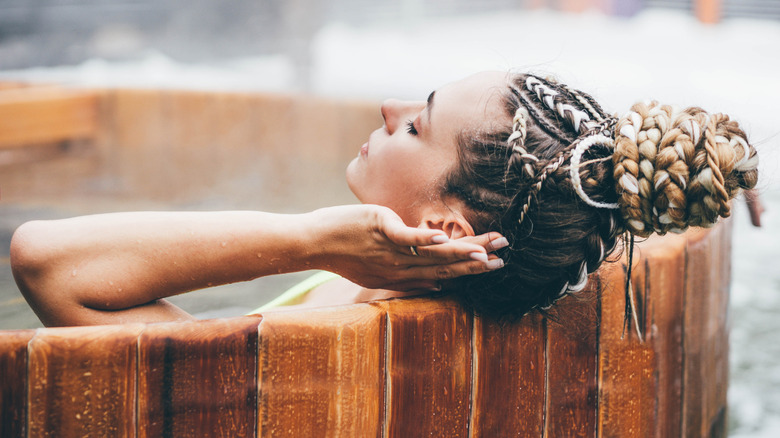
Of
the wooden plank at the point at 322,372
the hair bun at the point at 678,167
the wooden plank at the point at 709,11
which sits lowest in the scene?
the wooden plank at the point at 322,372

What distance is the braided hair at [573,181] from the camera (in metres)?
1.08

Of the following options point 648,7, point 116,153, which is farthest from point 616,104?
point 648,7

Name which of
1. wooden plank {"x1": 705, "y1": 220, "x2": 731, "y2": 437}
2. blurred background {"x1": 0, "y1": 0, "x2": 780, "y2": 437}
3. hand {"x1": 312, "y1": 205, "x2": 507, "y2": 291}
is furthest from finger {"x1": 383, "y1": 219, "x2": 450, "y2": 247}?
blurred background {"x1": 0, "y1": 0, "x2": 780, "y2": 437}

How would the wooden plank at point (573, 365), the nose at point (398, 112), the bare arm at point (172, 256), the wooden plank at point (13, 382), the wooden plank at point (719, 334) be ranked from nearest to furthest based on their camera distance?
1. the wooden plank at point (13, 382)
2. the bare arm at point (172, 256)
3. the wooden plank at point (573, 365)
4. the nose at point (398, 112)
5. the wooden plank at point (719, 334)

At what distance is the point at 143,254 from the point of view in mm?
1187

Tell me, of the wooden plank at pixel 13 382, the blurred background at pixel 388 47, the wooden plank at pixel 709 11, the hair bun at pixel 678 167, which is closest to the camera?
the wooden plank at pixel 13 382

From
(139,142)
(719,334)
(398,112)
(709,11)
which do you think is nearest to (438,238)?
(398,112)

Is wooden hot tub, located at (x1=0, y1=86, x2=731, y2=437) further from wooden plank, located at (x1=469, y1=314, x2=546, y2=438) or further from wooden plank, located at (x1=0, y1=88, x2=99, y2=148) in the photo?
wooden plank, located at (x1=0, y1=88, x2=99, y2=148)

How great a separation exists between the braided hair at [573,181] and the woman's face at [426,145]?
0.02m

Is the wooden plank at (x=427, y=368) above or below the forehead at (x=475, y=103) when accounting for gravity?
below

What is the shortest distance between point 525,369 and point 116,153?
3.21 m

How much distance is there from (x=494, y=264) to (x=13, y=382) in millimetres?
692

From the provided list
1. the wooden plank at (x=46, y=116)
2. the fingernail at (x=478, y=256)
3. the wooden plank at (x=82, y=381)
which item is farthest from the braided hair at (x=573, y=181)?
the wooden plank at (x=46, y=116)

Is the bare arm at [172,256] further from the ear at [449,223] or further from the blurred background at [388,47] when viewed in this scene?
the blurred background at [388,47]
